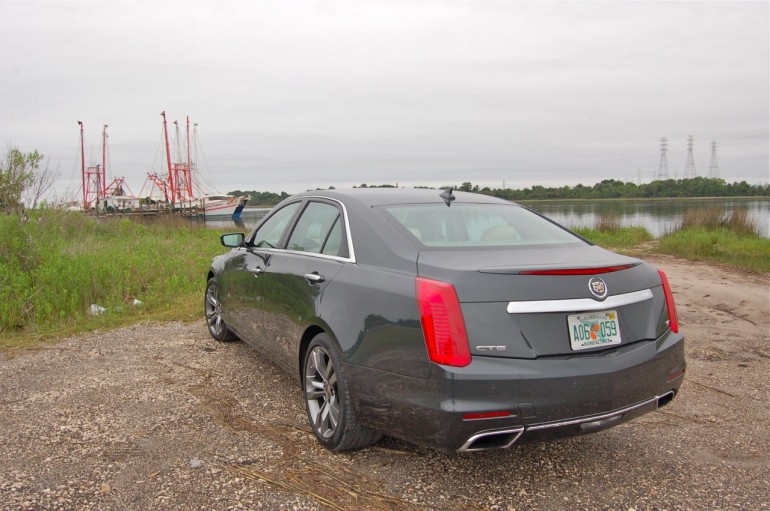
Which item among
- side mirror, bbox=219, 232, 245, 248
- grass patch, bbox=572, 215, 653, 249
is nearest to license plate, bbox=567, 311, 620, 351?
side mirror, bbox=219, 232, 245, 248

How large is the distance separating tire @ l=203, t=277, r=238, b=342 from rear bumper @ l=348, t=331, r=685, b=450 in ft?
10.7

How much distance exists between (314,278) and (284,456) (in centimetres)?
103

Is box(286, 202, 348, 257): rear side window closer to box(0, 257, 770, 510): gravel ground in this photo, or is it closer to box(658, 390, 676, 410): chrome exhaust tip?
box(0, 257, 770, 510): gravel ground

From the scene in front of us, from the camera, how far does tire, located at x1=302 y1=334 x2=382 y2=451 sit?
3.24m

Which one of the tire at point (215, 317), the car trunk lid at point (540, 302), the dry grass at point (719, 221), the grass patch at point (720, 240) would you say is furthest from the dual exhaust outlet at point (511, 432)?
the dry grass at point (719, 221)

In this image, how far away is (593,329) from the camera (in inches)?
112

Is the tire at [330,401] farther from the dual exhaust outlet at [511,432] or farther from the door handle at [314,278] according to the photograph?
the dual exhaust outlet at [511,432]

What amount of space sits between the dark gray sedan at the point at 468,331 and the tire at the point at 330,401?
0.03 feet

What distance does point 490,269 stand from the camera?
9.28 feet

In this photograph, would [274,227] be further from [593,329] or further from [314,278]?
[593,329]

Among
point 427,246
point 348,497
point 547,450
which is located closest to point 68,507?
point 348,497

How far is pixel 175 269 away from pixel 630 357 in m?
9.22

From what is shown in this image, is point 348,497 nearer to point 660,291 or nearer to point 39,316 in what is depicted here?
point 660,291

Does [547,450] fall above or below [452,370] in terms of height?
below
